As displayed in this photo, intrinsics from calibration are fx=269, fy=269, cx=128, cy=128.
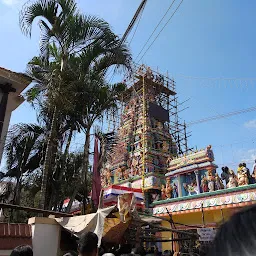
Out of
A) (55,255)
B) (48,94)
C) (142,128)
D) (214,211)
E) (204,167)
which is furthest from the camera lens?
(142,128)

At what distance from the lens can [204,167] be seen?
52.0 ft

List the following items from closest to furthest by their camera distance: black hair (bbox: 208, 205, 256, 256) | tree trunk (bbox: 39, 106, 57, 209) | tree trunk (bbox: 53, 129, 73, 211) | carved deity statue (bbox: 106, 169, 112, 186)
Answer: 1. black hair (bbox: 208, 205, 256, 256)
2. tree trunk (bbox: 39, 106, 57, 209)
3. tree trunk (bbox: 53, 129, 73, 211)
4. carved deity statue (bbox: 106, 169, 112, 186)

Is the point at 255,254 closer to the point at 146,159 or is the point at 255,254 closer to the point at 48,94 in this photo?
the point at 48,94

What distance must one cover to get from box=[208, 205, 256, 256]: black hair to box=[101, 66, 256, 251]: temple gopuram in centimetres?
540

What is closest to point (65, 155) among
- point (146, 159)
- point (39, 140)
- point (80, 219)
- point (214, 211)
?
point (39, 140)

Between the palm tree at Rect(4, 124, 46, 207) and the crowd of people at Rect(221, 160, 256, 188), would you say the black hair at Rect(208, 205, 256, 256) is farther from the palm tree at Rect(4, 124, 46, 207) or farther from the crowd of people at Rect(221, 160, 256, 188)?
the crowd of people at Rect(221, 160, 256, 188)

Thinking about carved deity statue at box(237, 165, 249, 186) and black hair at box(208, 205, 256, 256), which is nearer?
black hair at box(208, 205, 256, 256)

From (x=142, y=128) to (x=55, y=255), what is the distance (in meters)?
19.8

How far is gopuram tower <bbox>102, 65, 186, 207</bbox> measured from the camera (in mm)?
21719

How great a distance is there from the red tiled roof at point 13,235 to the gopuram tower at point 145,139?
Result: 1470 cm

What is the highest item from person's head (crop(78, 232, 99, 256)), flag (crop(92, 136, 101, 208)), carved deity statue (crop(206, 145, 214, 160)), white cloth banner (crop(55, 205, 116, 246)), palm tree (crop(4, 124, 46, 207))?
carved deity statue (crop(206, 145, 214, 160))

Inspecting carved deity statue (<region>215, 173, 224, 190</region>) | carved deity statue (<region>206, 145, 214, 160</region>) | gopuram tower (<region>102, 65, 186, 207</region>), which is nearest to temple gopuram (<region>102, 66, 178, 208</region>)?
gopuram tower (<region>102, 65, 186, 207</region>)

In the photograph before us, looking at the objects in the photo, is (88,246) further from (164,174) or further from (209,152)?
(164,174)

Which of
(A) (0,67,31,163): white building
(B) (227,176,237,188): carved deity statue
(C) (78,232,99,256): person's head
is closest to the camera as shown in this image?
(C) (78,232,99,256): person's head
